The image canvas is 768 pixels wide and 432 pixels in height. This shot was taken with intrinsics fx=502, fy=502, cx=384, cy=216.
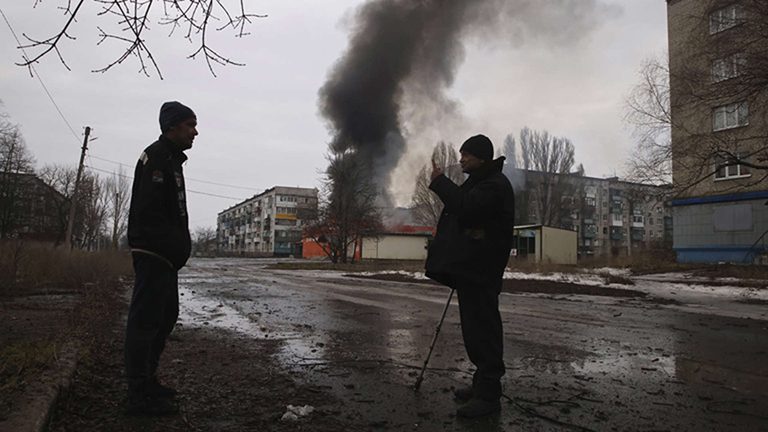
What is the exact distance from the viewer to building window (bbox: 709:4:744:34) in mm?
13471

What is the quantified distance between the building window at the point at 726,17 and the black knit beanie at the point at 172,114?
50.6ft

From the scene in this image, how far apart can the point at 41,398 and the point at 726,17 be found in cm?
1716

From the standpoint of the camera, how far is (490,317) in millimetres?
3207

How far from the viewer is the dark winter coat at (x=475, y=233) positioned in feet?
10.4

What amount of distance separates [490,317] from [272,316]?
17.2ft

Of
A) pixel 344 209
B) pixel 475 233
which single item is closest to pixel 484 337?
pixel 475 233

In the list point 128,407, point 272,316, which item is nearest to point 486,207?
point 128,407

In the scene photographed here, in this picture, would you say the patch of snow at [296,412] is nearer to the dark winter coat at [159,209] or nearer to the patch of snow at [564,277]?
the dark winter coat at [159,209]

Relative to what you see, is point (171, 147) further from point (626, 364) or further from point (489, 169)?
point (626, 364)

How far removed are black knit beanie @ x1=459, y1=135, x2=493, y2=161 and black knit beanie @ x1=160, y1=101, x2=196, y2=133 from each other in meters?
1.83

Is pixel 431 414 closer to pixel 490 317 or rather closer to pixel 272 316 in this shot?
pixel 490 317

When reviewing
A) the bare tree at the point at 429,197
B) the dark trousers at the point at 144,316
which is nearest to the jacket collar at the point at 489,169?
the dark trousers at the point at 144,316

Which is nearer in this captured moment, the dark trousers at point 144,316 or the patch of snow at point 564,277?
the dark trousers at point 144,316

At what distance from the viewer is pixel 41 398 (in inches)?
105
